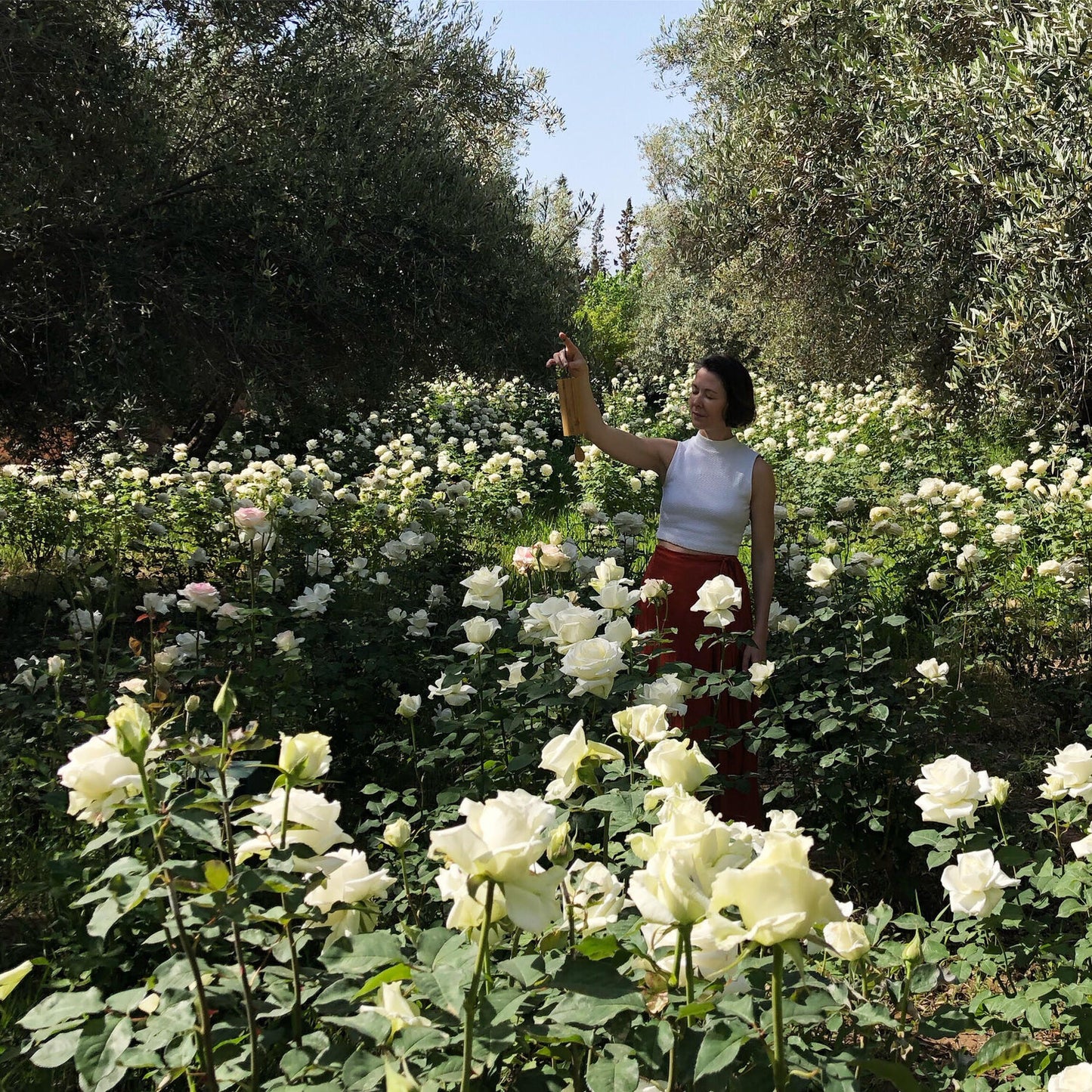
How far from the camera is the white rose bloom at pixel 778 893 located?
794mm

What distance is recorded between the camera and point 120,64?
4.16 meters

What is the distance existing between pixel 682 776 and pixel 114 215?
13.5 ft

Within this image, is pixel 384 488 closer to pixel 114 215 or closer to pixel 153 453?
pixel 114 215

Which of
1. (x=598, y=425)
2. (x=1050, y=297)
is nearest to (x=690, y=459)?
(x=598, y=425)

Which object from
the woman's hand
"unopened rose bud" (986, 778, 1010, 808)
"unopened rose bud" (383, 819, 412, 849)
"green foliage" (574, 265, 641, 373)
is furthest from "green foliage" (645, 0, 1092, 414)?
"green foliage" (574, 265, 641, 373)

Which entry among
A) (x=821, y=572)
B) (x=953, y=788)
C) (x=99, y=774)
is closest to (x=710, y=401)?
(x=821, y=572)

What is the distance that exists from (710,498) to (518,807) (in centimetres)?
282

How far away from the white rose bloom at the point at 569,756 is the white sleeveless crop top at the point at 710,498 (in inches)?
93.7

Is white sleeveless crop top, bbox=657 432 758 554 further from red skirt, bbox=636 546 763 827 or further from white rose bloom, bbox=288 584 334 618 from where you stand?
white rose bloom, bbox=288 584 334 618

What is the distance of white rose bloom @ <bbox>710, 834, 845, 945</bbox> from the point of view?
2.61 feet

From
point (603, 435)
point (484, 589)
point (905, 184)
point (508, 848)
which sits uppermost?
point (905, 184)

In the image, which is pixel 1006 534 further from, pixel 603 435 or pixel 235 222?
pixel 235 222

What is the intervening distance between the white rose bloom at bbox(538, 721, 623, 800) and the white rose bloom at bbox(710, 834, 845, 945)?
17.3 inches

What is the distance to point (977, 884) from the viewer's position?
1609 mm
